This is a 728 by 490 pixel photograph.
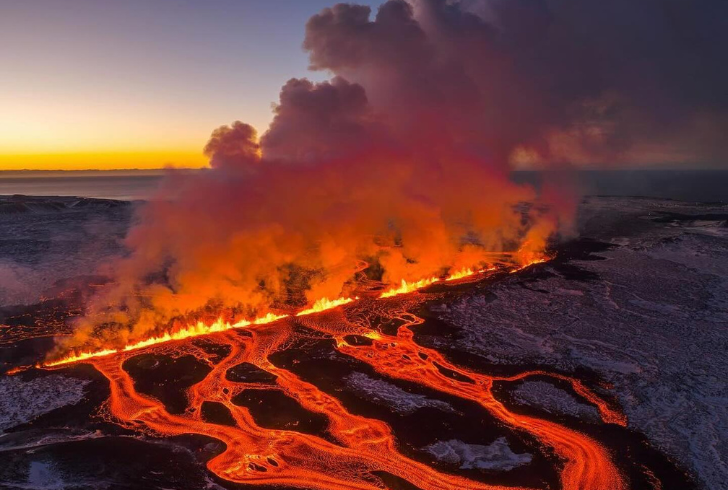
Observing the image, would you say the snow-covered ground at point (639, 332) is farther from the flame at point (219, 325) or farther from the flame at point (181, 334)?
the flame at point (181, 334)

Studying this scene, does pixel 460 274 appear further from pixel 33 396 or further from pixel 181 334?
pixel 33 396

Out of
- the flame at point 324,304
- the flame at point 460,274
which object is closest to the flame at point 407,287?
the flame at point 460,274

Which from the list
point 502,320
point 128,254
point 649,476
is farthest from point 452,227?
point 649,476

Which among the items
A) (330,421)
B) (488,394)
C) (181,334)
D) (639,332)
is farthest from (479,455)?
(181,334)

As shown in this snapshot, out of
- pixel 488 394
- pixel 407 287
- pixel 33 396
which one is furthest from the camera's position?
pixel 407 287

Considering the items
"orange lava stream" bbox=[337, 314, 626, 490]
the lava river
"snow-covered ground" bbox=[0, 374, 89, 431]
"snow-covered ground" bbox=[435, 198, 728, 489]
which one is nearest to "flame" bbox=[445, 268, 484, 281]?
"snow-covered ground" bbox=[435, 198, 728, 489]

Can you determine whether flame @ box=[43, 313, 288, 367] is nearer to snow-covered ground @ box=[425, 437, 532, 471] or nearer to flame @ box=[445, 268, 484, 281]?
snow-covered ground @ box=[425, 437, 532, 471]

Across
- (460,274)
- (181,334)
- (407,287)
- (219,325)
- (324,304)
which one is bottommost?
(181,334)
